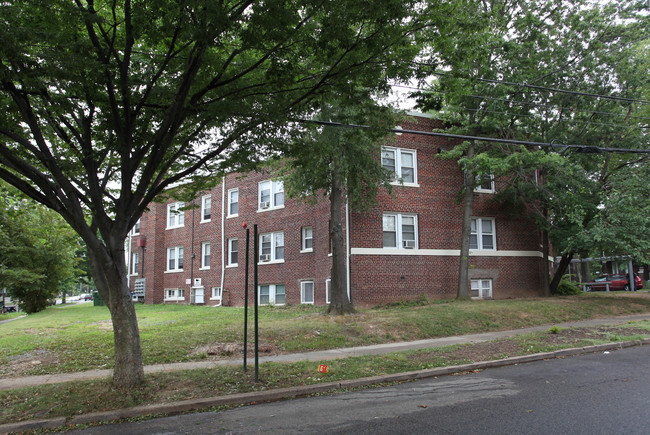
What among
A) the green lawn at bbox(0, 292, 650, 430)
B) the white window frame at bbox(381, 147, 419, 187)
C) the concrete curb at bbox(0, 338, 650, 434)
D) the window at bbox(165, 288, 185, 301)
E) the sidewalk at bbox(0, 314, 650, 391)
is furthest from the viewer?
the window at bbox(165, 288, 185, 301)

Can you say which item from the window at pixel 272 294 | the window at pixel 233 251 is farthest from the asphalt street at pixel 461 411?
the window at pixel 233 251

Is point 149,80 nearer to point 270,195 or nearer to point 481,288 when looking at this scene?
point 270,195

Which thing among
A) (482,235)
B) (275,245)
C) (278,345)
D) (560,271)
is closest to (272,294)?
(275,245)

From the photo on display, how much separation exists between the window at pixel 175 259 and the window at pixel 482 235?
17.5 metres

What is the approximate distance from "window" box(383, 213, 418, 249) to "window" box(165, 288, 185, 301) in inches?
605

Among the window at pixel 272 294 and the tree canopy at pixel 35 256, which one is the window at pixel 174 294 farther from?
the window at pixel 272 294

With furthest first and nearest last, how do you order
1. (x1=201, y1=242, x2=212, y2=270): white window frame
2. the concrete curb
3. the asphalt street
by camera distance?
(x1=201, y1=242, x2=212, y2=270): white window frame < the concrete curb < the asphalt street

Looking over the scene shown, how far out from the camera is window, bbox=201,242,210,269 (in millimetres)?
26203

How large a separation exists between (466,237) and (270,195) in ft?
31.3

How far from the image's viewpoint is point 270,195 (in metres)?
22.6

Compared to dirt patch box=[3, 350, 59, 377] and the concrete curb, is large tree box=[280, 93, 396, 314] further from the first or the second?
dirt patch box=[3, 350, 59, 377]

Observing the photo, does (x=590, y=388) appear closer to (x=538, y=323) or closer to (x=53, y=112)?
(x=538, y=323)

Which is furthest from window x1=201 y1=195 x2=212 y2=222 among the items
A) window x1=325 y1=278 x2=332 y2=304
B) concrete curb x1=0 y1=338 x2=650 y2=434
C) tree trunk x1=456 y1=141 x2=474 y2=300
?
concrete curb x1=0 y1=338 x2=650 y2=434

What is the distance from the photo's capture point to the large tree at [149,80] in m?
6.30
